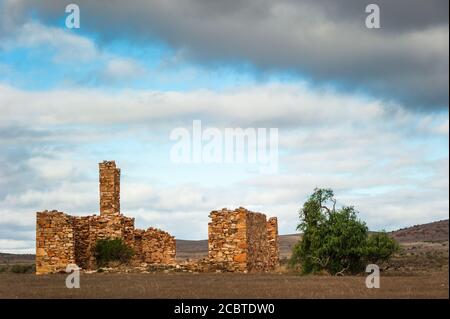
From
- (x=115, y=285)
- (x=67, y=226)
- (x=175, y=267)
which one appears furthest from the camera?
(x=67, y=226)

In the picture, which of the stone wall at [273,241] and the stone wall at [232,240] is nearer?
the stone wall at [232,240]

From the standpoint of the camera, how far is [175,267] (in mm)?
38656

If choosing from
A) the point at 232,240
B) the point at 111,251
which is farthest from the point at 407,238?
the point at 232,240

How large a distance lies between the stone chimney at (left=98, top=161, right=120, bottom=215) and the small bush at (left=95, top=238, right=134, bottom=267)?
6.47ft

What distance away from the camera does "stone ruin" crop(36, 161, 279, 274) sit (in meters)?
39.1

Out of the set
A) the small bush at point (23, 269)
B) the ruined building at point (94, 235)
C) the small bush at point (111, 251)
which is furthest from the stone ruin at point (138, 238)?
the small bush at point (23, 269)

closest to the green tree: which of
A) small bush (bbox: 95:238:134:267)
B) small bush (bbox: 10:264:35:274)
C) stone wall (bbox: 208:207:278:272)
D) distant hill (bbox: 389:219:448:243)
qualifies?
stone wall (bbox: 208:207:278:272)

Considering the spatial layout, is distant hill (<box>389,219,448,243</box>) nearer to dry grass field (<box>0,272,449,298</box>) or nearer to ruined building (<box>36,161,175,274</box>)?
ruined building (<box>36,161,175,274</box>)

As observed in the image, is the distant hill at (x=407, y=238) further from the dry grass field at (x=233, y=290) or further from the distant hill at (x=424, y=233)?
the dry grass field at (x=233, y=290)

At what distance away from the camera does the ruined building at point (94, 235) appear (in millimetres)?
41906
